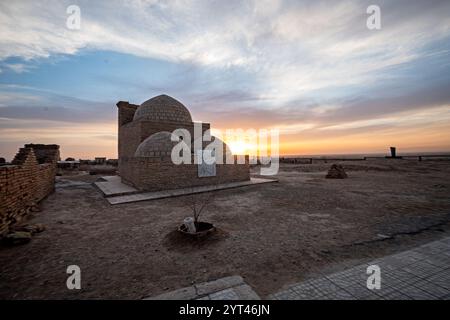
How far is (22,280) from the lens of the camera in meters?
3.16

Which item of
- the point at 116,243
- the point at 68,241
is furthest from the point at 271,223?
the point at 68,241

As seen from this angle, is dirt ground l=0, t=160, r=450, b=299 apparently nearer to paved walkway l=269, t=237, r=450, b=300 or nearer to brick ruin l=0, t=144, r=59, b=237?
paved walkway l=269, t=237, r=450, b=300

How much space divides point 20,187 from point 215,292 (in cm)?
781

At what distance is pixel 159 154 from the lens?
12102 mm

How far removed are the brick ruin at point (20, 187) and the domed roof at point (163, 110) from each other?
7515 millimetres

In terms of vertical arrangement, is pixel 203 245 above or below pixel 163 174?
below

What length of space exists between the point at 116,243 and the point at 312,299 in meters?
4.23

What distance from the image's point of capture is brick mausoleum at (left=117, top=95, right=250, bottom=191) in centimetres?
1098

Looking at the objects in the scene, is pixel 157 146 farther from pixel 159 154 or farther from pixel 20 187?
pixel 20 187

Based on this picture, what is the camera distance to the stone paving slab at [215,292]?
2.63 meters

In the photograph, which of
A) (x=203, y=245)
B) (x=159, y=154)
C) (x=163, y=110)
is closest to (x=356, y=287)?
(x=203, y=245)

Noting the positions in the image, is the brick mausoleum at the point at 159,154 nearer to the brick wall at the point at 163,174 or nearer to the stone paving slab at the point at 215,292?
the brick wall at the point at 163,174

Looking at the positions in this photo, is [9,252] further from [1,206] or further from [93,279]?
[93,279]
